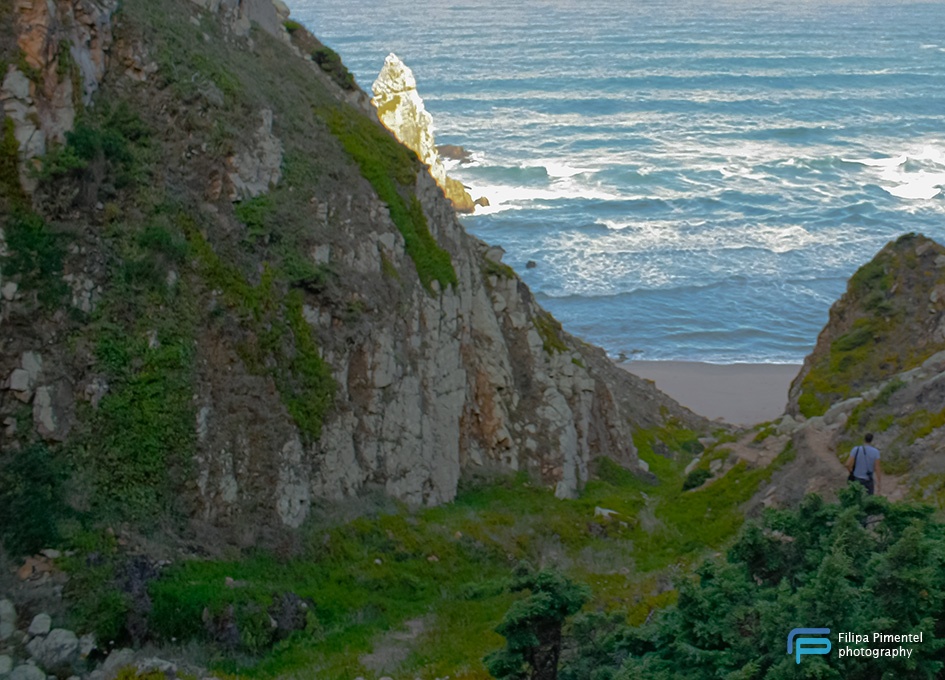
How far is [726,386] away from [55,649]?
121ft

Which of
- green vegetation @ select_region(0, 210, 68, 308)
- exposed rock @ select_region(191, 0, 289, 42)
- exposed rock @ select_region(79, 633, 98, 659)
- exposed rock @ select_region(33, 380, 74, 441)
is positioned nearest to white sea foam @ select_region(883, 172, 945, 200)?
exposed rock @ select_region(191, 0, 289, 42)

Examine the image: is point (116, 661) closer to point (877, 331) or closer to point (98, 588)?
point (98, 588)

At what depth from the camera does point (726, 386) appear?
46062 millimetres

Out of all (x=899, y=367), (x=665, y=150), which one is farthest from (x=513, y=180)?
(x=899, y=367)

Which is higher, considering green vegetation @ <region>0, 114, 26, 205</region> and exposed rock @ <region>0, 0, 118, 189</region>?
exposed rock @ <region>0, 0, 118, 189</region>

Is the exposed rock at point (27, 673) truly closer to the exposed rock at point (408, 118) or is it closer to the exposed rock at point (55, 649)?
the exposed rock at point (55, 649)

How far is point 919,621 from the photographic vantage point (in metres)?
9.73

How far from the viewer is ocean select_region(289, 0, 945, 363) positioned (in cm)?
5534

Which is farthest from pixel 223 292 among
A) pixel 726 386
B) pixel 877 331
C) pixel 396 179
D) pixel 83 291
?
pixel 726 386

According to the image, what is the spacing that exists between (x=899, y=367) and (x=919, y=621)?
22704 mm

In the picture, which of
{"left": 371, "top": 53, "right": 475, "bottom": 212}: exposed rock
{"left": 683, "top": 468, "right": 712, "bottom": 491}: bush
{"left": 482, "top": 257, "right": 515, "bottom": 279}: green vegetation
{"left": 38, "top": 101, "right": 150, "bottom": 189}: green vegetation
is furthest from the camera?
{"left": 371, "top": 53, "right": 475, "bottom": 212}: exposed rock

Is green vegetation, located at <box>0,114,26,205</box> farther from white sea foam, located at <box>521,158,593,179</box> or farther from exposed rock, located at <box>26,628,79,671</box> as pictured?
white sea foam, located at <box>521,158,593,179</box>

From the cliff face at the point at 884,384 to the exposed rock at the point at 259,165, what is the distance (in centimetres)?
1257

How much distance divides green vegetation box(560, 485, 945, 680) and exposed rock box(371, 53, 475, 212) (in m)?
61.6
